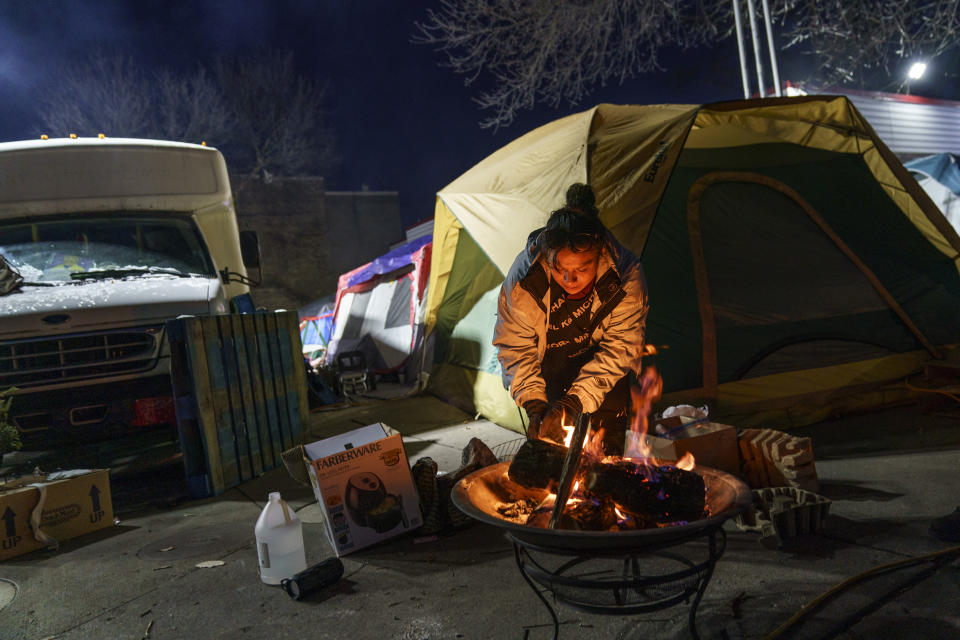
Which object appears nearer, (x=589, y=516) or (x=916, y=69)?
(x=589, y=516)

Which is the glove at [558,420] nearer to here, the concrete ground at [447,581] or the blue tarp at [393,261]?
the concrete ground at [447,581]

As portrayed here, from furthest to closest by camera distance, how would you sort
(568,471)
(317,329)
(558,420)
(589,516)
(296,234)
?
(296,234)
(317,329)
(558,420)
(568,471)
(589,516)

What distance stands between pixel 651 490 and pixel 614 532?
38 centimetres

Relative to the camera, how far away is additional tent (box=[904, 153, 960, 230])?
10164mm

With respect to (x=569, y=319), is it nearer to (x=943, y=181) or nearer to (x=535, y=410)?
(x=535, y=410)

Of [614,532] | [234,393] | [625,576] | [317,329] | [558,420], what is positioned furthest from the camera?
[317,329]

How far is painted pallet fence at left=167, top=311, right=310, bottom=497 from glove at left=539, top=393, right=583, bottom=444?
3140mm

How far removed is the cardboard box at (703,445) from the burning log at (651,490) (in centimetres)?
A: 157

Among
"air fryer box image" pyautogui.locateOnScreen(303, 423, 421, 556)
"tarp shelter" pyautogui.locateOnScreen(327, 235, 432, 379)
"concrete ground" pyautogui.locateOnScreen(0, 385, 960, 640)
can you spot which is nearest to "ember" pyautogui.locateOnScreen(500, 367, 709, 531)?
"concrete ground" pyautogui.locateOnScreen(0, 385, 960, 640)

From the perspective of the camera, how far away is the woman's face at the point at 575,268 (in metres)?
2.44

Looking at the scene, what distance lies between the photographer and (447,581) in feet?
9.06

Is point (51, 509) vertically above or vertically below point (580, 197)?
below

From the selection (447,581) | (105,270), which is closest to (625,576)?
(447,581)

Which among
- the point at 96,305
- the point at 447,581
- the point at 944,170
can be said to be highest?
the point at 944,170
